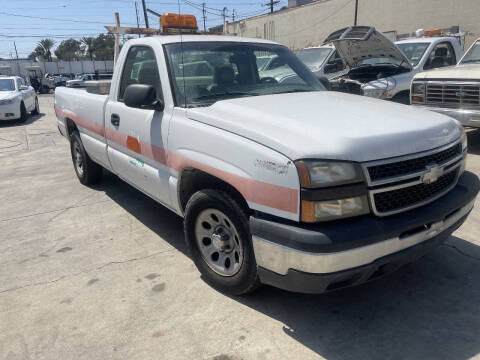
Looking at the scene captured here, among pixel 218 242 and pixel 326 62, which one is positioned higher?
pixel 326 62

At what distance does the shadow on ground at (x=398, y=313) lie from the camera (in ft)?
7.87

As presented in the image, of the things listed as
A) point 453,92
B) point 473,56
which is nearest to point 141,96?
point 453,92

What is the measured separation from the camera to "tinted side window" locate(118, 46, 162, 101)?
3529 mm

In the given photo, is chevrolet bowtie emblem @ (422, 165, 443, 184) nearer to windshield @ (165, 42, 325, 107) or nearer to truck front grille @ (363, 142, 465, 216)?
truck front grille @ (363, 142, 465, 216)

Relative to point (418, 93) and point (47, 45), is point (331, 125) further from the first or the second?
point (47, 45)

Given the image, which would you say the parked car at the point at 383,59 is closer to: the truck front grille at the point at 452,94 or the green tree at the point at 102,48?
the truck front grille at the point at 452,94

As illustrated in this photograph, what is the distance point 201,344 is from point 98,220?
257cm

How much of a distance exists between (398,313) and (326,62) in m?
7.98

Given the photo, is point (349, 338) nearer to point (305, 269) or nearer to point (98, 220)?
point (305, 269)

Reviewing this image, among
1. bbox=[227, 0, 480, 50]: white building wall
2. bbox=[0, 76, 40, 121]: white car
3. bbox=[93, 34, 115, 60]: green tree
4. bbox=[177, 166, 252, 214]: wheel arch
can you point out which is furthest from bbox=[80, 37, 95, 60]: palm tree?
bbox=[177, 166, 252, 214]: wheel arch

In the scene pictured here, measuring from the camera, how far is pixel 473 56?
7.38 metres

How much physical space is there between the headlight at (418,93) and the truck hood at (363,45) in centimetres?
83

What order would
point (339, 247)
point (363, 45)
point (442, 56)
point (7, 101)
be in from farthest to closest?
point (7, 101)
point (442, 56)
point (363, 45)
point (339, 247)

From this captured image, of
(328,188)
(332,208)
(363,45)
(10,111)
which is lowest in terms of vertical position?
(10,111)
